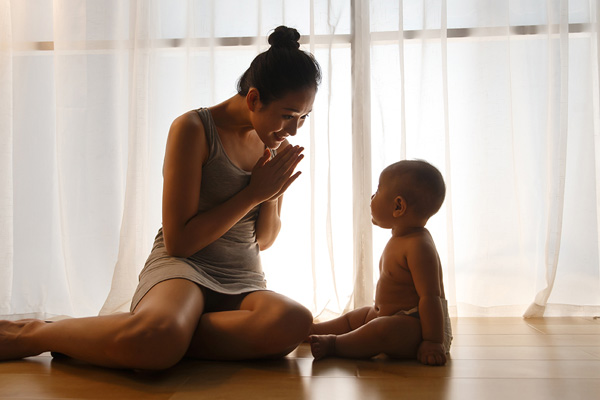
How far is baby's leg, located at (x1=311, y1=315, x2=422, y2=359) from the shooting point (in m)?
1.44

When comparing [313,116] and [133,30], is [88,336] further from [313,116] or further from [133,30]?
[133,30]

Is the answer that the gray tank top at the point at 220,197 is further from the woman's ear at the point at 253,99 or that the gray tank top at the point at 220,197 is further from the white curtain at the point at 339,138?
the white curtain at the point at 339,138

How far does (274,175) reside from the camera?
1.51m

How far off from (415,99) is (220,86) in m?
0.77

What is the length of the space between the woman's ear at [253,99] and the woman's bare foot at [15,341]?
77 centimetres

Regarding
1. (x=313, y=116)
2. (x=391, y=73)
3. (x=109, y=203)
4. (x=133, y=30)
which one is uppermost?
(x=133, y=30)

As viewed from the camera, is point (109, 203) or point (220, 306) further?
point (109, 203)

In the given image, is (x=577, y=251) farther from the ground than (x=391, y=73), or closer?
closer

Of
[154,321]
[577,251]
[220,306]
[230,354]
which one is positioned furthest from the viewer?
[577,251]

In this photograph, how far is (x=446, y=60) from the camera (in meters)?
2.20

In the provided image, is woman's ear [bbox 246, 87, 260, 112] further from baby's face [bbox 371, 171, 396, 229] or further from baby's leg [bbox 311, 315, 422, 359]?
baby's leg [bbox 311, 315, 422, 359]

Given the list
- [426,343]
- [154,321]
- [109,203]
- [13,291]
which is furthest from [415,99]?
[13,291]

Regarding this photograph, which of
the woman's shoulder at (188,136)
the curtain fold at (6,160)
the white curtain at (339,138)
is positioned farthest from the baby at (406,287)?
the curtain fold at (6,160)

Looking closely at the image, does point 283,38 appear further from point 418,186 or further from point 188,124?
point 418,186
